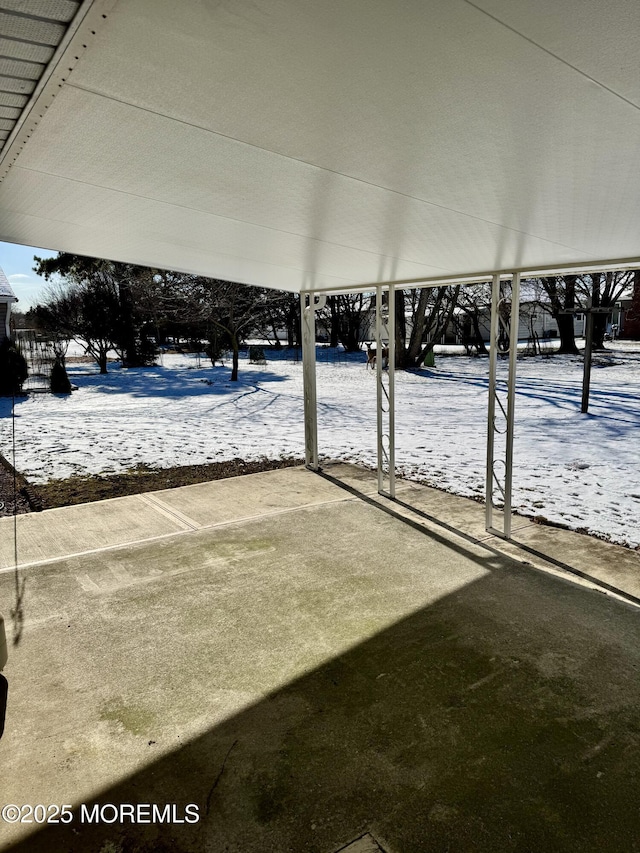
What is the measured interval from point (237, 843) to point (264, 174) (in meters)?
2.92

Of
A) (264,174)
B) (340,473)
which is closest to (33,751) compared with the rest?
(264,174)

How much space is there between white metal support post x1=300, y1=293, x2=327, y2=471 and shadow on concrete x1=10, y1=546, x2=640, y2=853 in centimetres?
440

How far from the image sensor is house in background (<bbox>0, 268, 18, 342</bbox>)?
14234 millimetres

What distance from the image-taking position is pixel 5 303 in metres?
14.7

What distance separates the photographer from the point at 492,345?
4.92 metres

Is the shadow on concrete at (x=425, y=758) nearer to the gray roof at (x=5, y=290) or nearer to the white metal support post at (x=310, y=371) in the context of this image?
the white metal support post at (x=310, y=371)

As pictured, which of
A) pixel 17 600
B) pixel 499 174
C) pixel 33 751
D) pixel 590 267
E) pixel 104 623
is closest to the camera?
pixel 499 174

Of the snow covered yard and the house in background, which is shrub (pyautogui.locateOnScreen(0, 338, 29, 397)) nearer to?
the house in background

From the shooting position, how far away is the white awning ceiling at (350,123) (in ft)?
4.83

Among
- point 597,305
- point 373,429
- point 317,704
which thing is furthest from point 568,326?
point 317,704

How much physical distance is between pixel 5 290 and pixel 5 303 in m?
0.37

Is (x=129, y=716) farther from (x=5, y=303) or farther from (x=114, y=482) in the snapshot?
(x=5, y=303)

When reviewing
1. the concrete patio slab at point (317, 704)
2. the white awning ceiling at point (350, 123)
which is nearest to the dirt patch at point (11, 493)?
the concrete patio slab at point (317, 704)

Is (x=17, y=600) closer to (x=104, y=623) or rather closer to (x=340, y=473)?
(x=104, y=623)
